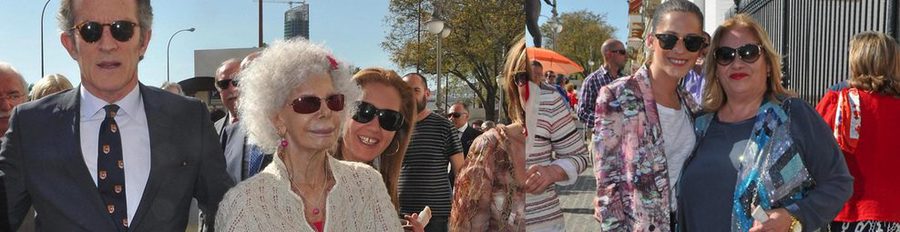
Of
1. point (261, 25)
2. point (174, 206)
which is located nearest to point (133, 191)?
point (174, 206)

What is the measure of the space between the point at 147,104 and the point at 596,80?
1.67m

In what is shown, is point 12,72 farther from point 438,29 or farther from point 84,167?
point 438,29

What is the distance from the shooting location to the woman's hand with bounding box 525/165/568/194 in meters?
2.85

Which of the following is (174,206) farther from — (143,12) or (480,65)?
(480,65)

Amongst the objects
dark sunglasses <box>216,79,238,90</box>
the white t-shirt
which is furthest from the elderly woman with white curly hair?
dark sunglasses <box>216,79,238,90</box>

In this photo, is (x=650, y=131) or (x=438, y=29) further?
(x=438, y=29)

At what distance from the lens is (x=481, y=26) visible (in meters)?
2.94

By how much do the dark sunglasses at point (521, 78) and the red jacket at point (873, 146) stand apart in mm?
2105

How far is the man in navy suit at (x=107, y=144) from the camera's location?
6.80ft

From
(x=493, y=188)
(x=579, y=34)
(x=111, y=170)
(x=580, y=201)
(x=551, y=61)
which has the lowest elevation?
(x=580, y=201)

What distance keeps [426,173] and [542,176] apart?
1.40m

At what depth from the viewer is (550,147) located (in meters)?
2.89

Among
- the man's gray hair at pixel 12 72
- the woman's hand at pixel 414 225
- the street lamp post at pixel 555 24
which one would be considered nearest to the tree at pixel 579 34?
the street lamp post at pixel 555 24

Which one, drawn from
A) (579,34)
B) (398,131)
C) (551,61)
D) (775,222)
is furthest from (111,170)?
(775,222)
